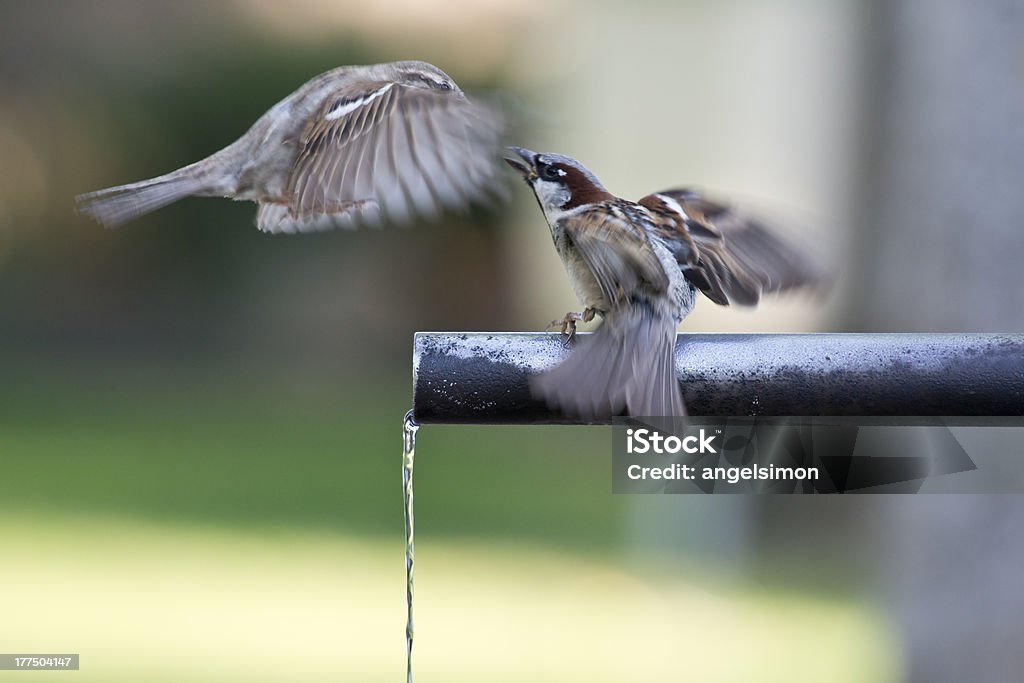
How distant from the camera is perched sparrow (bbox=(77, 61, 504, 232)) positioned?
228cm

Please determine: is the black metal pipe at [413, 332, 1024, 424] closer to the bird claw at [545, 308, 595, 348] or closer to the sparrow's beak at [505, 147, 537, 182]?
the bird claw at [545, 308, 595, 348]

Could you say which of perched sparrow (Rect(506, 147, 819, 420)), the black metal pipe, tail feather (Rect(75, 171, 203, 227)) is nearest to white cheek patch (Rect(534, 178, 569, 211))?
perched sparrow (Rect(506, 147, 819, 420))

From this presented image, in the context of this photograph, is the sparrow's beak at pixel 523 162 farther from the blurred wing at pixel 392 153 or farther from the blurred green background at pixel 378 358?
the blurred green background at pixel 378 358

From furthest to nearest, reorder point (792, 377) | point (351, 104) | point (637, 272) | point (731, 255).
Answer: point (351, 104), point (731, 255), point (637, 272), point (792, 377)

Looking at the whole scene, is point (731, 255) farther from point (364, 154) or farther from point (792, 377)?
point (364, 154)

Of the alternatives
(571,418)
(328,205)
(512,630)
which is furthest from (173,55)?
(571,418)

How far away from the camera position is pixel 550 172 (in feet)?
7.12

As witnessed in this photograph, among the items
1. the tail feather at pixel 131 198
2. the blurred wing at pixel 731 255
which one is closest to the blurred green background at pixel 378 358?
the blurred wing at pixel 731 255

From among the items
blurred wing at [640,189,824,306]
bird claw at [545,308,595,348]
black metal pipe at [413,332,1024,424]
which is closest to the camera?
black metal pipe at [413,332,1024,424]

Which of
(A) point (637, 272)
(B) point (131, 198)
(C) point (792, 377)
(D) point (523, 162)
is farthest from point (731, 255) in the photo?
(B) point (131, 198)

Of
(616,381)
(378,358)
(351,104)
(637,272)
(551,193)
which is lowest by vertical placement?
(378,358)

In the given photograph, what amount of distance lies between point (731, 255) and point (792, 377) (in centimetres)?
52

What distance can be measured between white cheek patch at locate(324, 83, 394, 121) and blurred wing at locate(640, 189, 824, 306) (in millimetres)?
553

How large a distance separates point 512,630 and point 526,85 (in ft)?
17.5
